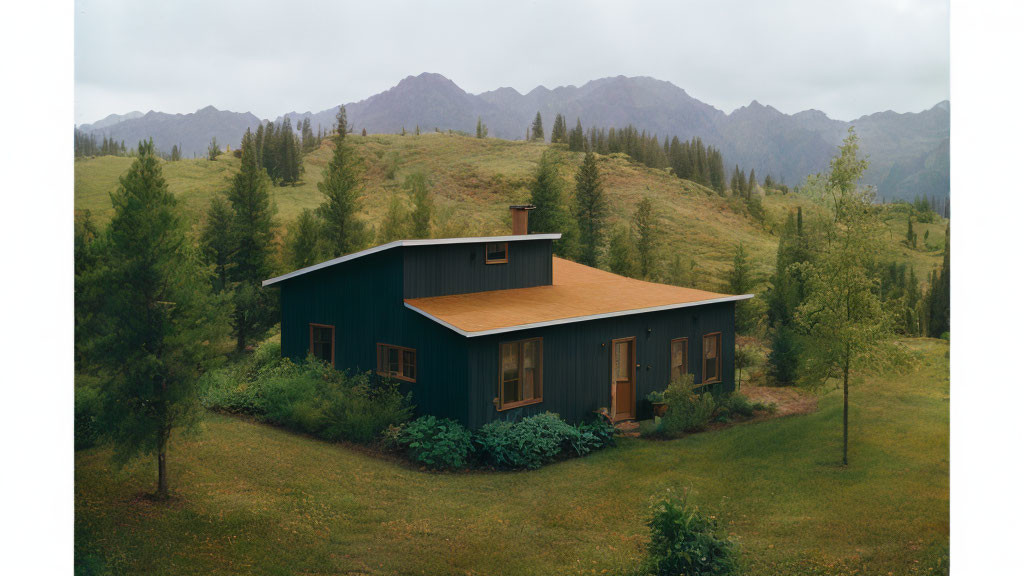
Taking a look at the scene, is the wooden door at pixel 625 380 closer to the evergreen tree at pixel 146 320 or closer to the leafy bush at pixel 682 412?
the leafy bush at pixel 682 412

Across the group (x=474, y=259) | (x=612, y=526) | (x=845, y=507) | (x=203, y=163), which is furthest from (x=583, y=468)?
(x=203, y=163)

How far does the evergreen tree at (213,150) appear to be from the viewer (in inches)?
440

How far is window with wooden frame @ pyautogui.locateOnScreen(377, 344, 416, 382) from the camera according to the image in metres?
A: 11.8

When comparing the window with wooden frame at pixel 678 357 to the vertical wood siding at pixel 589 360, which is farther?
the window with wooden frame at pixel 678 357

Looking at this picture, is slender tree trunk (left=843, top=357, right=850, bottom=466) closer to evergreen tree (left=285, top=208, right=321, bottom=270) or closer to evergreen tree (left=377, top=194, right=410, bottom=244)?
evergreen tree (left=285, top=208, right=321, bottom=270)

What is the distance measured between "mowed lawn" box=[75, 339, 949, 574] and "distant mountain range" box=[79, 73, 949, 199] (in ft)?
8.83

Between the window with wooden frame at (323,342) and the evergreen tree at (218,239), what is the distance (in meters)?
2.44

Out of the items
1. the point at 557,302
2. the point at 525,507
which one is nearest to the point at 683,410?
the point at 557,302

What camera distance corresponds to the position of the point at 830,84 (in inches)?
366

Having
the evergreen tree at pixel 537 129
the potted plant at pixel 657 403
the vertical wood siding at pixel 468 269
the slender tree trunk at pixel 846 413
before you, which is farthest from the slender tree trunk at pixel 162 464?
the evergreen tree at pixel 537 129

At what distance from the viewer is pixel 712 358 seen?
15.0 metres

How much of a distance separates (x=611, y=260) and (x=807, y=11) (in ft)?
34.4

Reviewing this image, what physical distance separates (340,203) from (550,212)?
29.6 ft

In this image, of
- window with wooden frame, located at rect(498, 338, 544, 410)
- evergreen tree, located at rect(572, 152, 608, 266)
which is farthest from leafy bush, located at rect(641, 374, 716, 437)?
evergreen tree, located at rect(572, 152, 608, 266)
